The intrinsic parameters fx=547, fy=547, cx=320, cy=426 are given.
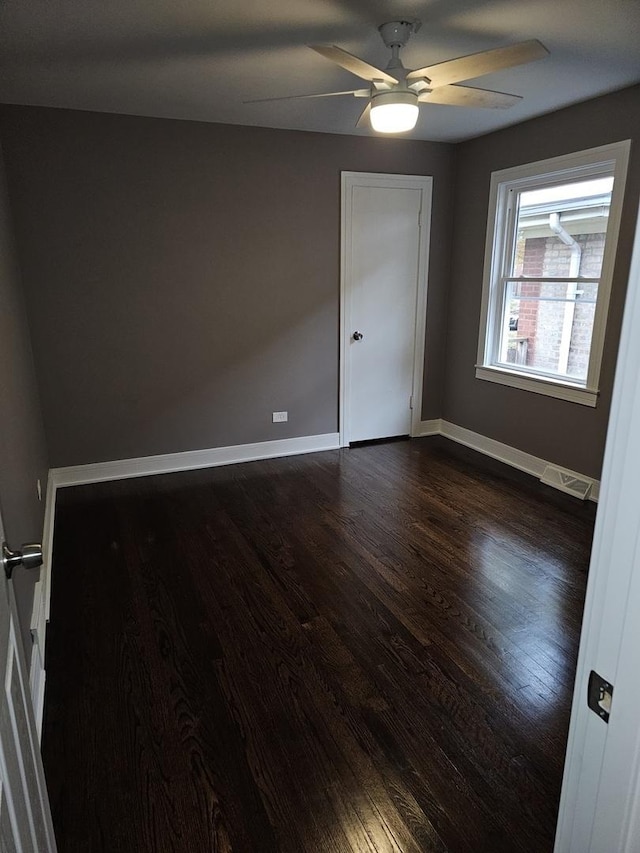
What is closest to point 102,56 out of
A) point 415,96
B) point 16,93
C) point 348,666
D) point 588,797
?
point 16,93

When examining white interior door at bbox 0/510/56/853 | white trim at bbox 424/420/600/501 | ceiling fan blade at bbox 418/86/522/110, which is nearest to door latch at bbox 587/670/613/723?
white interior door at bbox 0/510/56/853

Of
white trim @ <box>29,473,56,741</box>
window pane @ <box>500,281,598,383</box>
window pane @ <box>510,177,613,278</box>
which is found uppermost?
window pane @ <box>510,177,613,278</box>

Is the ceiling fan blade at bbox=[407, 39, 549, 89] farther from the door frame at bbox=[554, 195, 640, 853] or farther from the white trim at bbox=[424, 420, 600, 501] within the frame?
the white trim at bbox=[424, 420, 600, 501]

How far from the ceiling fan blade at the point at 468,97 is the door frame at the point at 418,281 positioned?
5.77 feet

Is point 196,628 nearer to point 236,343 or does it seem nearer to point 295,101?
point 236,343

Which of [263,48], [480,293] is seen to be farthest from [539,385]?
[263,48]

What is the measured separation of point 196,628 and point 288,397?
2479mm

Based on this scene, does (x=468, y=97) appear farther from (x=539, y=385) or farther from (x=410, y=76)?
(x=539, y=385)

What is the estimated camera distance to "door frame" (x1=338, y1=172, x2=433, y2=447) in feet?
14.7

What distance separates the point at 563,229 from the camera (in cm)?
394

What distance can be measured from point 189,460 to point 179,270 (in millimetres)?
1473

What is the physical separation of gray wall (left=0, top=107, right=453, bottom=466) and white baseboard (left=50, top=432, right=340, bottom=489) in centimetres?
6

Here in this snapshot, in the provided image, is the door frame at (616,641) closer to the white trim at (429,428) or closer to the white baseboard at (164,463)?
the white baseboard at (164,463)

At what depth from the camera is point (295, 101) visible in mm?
3371
